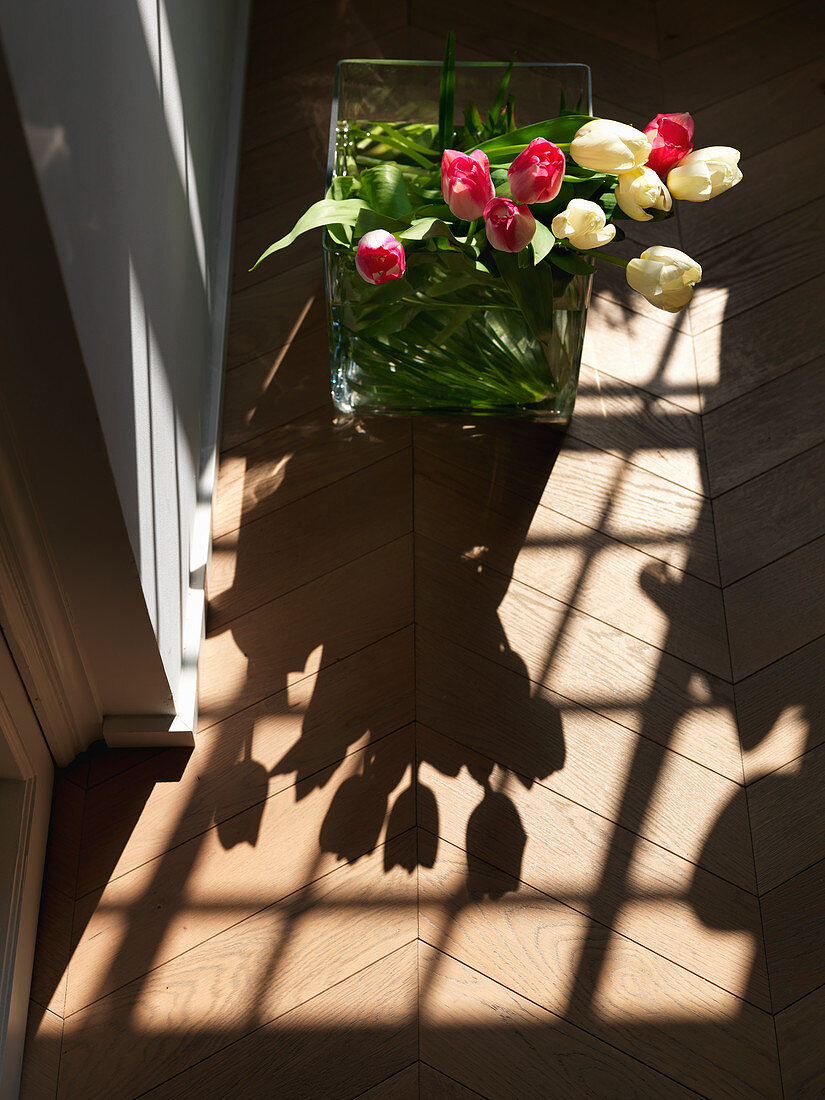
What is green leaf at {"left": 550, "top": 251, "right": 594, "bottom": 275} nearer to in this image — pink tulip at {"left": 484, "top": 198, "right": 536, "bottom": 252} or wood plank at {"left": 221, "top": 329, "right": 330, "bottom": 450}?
pink tulip at {"left": 484, "top": 198, "right": 536, "bottom": 252}

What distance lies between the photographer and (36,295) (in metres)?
0.76

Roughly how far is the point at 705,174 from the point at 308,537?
0.73 meters

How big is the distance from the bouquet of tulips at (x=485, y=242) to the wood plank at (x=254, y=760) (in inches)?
15.9

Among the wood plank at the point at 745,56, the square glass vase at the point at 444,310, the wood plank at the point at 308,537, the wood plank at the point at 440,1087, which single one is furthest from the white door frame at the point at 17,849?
the wood plank at the point at 745,56

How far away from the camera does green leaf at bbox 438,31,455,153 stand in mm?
1395

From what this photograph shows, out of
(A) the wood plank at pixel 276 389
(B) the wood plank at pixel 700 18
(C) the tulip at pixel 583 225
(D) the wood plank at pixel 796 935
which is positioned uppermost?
(C) the tulip at pixel 583 225

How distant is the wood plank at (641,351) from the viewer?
1.69 metres

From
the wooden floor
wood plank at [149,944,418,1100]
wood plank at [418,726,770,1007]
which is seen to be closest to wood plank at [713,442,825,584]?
the wooden floor

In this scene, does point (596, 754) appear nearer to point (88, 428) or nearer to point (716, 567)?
point (716, 567)

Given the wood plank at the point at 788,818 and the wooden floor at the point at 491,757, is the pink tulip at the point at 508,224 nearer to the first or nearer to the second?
the wooden floor at the point at 491,757

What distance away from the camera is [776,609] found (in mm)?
1463

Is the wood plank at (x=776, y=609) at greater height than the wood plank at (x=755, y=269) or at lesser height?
lesser

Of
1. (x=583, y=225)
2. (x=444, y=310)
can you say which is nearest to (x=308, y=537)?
(x=444, y=310)

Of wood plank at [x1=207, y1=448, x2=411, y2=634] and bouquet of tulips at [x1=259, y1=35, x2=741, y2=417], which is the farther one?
wood plank at [x1=207, y1=448, x2=411, y2=634]
